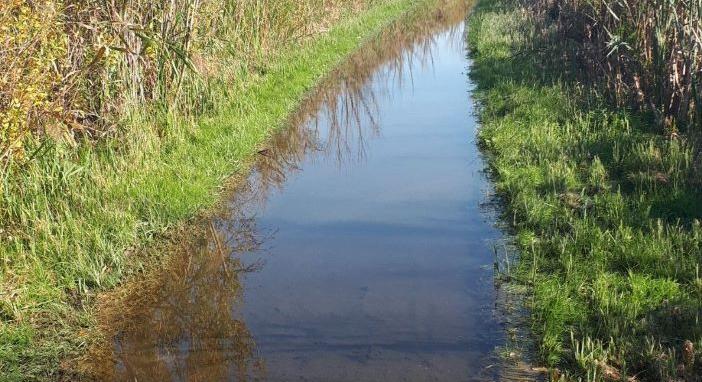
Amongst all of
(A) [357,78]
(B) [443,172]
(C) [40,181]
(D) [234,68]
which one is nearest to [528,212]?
(B) [443,172]

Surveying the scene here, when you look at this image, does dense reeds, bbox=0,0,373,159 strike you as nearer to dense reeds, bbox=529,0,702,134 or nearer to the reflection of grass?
the reflection of grass

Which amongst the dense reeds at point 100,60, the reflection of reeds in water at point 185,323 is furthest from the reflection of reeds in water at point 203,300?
the dense reeds at point 100,60

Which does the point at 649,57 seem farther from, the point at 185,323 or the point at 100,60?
the point at 185,323

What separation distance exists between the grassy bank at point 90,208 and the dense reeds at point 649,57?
13.7 feet

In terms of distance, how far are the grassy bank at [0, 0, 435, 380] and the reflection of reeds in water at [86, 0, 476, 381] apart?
0.58ft

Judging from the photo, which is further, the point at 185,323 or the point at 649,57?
the point at 649,57

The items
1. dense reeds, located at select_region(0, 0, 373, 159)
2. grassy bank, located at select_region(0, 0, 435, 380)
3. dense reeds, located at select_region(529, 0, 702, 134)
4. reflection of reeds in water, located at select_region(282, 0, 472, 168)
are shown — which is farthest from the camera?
reflection of reeds in water, located at select_region(282, 0, 472, 168)

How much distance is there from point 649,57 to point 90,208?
19.4 ft

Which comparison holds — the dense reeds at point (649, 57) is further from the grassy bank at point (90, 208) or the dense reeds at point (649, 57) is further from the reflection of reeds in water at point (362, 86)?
the grassy bank at point (90, 208)

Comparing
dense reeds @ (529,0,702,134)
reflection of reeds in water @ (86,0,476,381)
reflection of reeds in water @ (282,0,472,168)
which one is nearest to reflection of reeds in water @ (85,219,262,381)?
reflection of reeds in water @ (86,0,476,381)

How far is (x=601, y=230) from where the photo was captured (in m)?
5.72

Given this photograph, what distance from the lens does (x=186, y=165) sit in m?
7.57

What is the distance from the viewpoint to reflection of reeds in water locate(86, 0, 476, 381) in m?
4.48

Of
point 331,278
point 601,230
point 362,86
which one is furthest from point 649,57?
point 362,86
